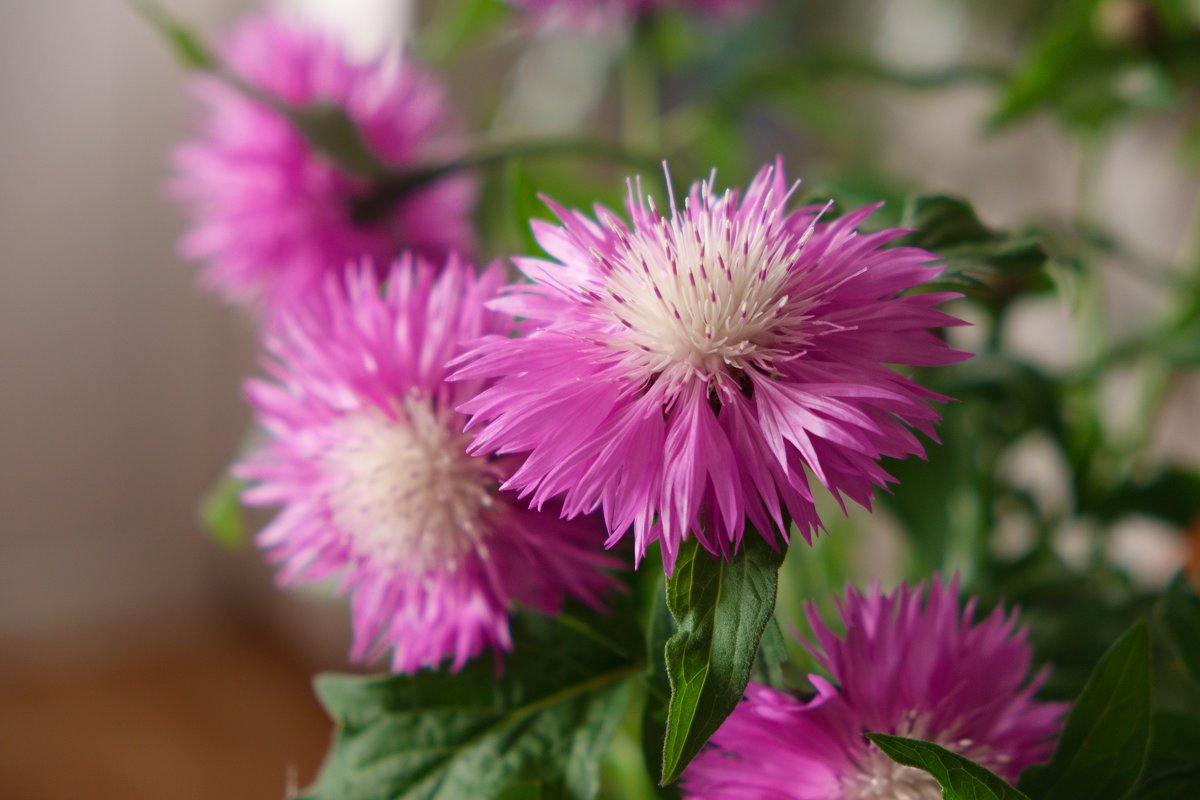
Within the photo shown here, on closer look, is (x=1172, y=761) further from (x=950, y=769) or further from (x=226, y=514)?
(x=226, y=514)

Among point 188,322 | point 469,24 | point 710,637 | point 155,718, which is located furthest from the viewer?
point 188,322

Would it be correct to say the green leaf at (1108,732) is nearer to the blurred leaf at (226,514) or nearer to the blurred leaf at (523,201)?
the blurred leaf at (523,201)

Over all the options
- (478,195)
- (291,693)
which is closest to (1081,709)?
(478,195)

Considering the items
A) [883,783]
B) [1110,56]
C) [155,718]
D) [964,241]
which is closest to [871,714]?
[883,783]

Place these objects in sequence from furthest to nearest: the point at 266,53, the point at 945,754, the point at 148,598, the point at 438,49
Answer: the point at 148,598 < the point at 438,49 < the point at 266,53 < the point at 945,754

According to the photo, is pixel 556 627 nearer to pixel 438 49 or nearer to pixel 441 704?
pixel 441 704

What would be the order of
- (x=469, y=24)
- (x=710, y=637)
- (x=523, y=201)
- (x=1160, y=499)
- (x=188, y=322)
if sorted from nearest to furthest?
(x=710, y=637) → (x=523, y=201) → (x=1160, y=499) → (x=469, y=24) → (x=188, y=322)
